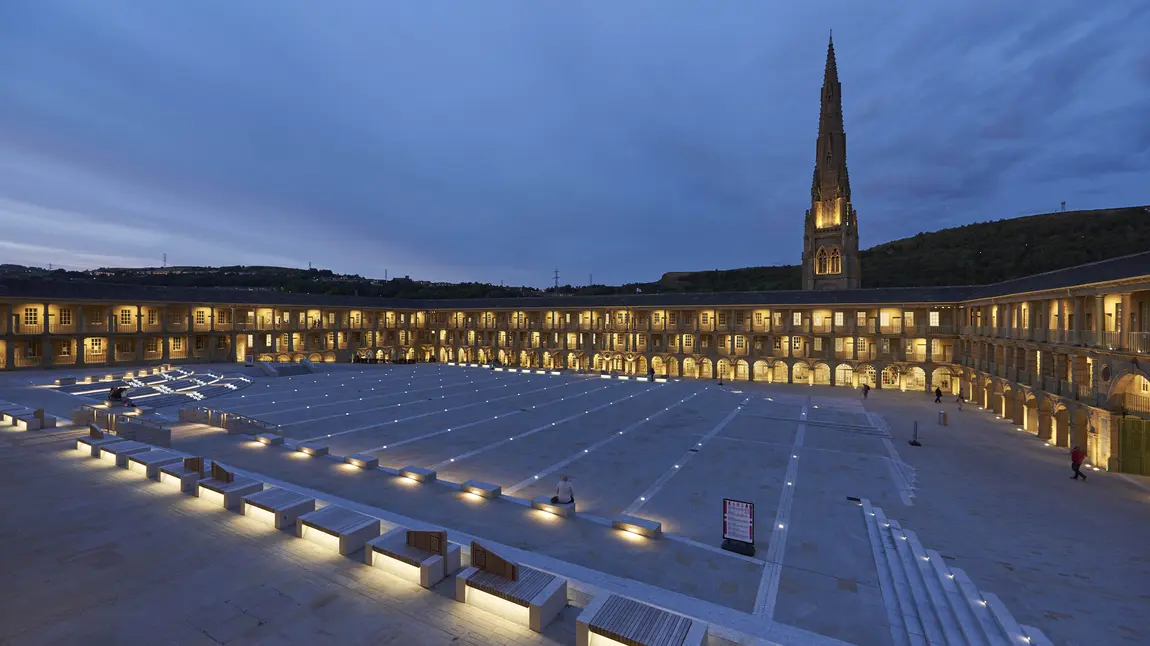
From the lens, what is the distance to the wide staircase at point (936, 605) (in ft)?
27.9

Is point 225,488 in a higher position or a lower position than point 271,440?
higher

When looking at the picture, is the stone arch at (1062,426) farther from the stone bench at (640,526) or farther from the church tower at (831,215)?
the church tower at (831,215)

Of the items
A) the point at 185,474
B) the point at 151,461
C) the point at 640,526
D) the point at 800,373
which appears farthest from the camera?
the point at 800,373

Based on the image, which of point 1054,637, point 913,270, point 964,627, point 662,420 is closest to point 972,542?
point 1054,637

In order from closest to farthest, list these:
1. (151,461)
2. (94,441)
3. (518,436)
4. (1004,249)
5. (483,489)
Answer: (483,489)
(151,461)
(94,441)
(518,436)
(1004,249)

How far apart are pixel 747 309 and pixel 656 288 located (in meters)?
100

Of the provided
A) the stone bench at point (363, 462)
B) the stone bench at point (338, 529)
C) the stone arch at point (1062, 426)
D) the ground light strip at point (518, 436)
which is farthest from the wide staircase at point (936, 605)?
the stone arch at point (1062, 426)

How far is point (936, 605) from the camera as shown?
945 centimetres

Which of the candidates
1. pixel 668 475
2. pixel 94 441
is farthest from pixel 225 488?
pixel 668 475

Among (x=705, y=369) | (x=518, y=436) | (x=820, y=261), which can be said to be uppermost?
(x=820, y=261)

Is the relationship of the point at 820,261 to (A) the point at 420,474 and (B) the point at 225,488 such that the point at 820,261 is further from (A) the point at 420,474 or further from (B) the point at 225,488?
(B) the point at 225,488

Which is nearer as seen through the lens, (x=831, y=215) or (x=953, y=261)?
(x=831, y=215)

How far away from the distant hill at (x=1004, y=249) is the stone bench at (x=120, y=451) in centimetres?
12466

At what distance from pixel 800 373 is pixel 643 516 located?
138 ft
